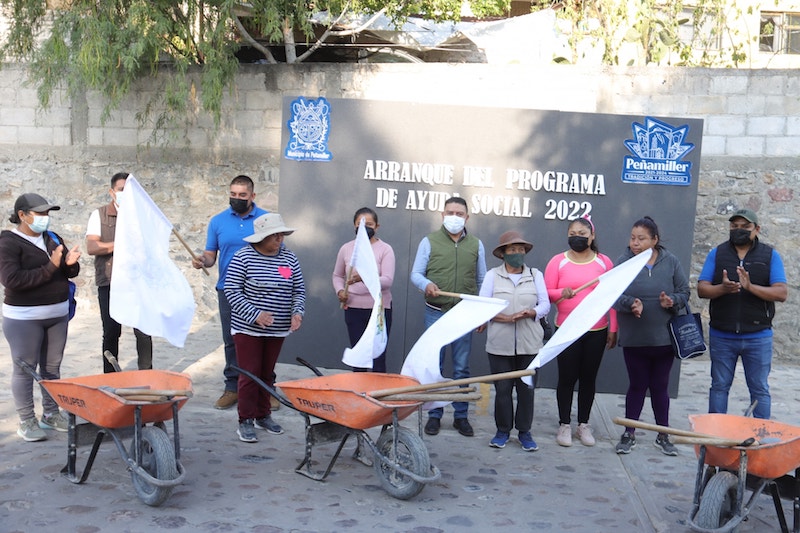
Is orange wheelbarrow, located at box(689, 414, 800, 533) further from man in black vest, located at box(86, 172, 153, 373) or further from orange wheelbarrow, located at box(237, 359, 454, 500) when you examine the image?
man in black vest, located at box(86, 172, 153, 373)

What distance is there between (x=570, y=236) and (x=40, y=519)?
4.14 meters

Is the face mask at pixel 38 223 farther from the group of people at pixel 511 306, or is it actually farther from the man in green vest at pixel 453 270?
the man in green vest at pixel 453 270

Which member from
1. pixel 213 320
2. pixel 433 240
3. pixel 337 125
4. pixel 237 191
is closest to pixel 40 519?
pixel 237 191

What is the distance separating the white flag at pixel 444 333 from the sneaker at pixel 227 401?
209cm

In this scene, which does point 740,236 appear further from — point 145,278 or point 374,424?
point 145,278

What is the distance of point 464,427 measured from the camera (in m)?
7.09

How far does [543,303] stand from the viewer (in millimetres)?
6672

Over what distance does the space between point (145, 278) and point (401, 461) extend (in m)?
2.19

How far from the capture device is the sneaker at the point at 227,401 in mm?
7434

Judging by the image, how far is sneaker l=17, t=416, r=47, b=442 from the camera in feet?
20.6

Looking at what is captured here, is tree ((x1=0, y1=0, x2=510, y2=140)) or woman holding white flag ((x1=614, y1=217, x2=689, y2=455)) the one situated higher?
tree ((x1=0, y1=0, x2=510, y2=140))

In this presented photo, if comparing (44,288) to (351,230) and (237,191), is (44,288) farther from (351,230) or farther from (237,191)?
(351,230)

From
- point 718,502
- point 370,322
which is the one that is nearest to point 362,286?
point 370,322

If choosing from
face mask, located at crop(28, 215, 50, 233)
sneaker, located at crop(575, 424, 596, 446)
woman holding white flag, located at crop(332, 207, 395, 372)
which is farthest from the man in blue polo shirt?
sneaker, located at crop(575, 424, 596, 446)
